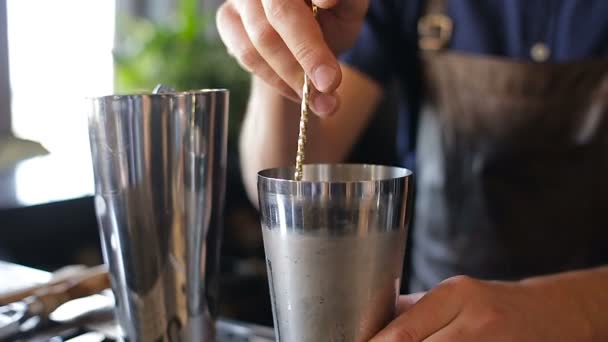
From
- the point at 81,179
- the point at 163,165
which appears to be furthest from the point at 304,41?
the point at 81,179

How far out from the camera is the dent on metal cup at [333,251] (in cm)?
41

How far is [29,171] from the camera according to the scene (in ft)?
6.14

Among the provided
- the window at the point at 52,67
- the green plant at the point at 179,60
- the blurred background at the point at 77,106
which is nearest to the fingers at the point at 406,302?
the blurred background at the point at 77,106

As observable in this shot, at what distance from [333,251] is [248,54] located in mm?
234

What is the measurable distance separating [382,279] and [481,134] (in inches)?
30.2

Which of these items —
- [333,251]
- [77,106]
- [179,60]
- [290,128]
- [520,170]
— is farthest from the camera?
[179,60]

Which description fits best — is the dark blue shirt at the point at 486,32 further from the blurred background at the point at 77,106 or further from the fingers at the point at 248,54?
the blurred background at the point at 77,106

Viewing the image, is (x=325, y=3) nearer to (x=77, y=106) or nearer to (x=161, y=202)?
(x=161, y=202)

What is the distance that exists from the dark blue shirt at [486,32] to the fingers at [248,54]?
60cm

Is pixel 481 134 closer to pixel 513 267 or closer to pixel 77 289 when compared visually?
pixel 513 267

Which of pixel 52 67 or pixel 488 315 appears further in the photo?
pixel 52 67

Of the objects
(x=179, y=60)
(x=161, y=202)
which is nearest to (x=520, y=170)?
(x=161, y=202)

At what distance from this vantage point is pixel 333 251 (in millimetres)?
417

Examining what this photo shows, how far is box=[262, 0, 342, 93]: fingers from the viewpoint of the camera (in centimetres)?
48
